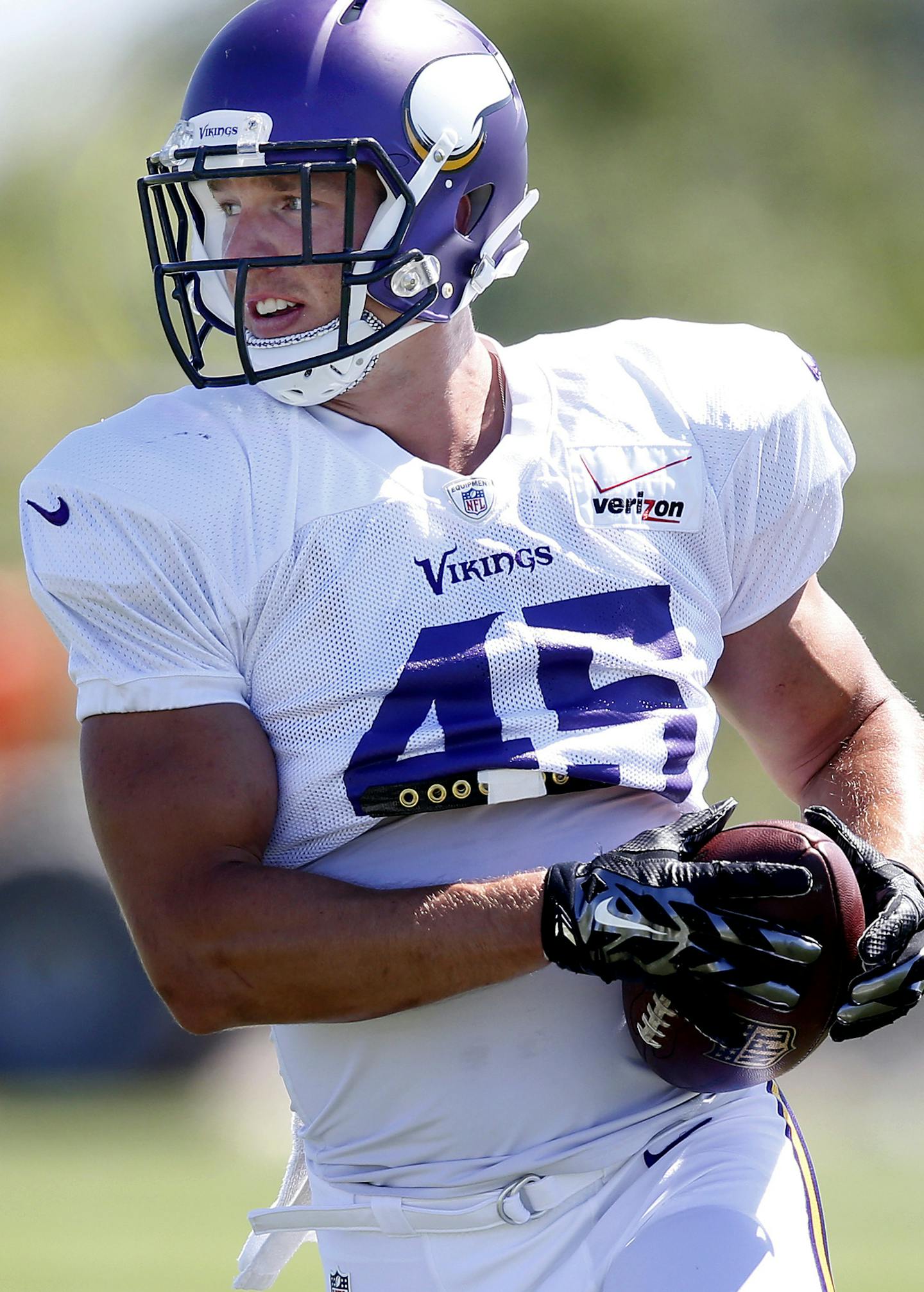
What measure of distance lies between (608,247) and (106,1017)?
7097 mm

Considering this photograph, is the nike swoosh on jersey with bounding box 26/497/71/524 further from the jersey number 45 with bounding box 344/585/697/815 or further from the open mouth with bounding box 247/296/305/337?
the jersey number 45 with bounding box 344/585/697/815

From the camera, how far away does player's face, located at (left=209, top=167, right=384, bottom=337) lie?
2.28m

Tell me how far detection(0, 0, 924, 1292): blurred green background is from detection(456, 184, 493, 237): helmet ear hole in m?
3.22

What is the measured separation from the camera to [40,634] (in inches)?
271

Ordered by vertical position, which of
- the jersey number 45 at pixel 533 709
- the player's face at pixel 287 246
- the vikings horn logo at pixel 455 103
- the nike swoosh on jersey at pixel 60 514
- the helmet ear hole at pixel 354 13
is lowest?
the jersey number 45 at pixel 533 709

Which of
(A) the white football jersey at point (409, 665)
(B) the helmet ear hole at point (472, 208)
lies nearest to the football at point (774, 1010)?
(A) the white football jersey at point (409, 665)

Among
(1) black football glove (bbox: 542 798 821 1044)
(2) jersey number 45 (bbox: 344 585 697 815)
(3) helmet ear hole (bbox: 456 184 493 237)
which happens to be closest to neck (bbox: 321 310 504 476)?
(3) helmet ear hole (bbox: 456 184 493 237)

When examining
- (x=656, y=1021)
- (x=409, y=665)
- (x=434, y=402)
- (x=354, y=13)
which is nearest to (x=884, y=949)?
(x=656, y=1021)

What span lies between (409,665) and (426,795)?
0.16 m

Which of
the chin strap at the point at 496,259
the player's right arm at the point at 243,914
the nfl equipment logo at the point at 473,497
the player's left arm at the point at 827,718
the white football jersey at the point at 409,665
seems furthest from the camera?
the chin strap at the point at 496,259

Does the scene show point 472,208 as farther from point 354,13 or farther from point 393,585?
point 393,585

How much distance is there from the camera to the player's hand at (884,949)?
195 centimetres

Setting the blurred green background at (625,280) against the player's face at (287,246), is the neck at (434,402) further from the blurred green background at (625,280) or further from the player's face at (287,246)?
the blurred green background at (625,280)

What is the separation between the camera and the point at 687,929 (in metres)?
1.90
